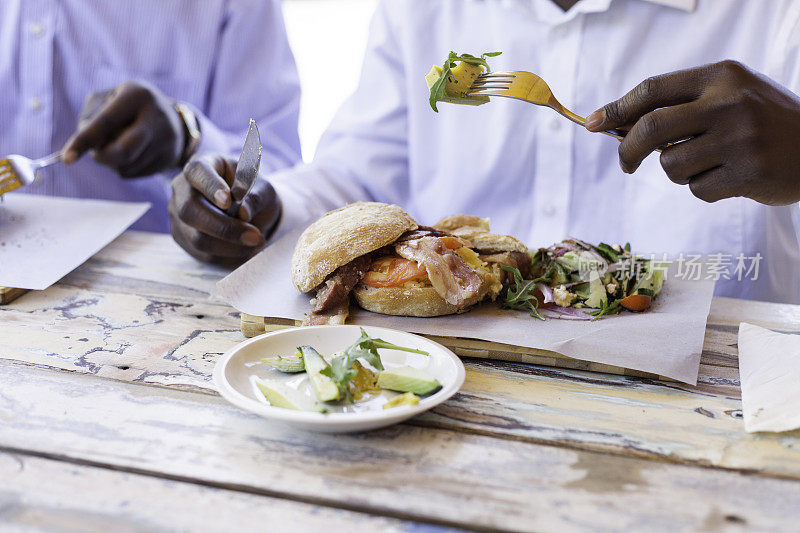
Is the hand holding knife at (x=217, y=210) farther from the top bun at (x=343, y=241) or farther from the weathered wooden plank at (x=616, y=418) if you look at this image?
the weathered wooden plank at (x=616, y=418)

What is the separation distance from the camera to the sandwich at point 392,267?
5.41ft

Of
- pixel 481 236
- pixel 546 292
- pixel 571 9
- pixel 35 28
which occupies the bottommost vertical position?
pixel 546 292

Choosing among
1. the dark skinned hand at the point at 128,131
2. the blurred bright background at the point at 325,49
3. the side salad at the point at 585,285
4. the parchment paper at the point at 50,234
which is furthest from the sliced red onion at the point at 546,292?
the blurred bright background at the point at 325,49

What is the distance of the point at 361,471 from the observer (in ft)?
3.51

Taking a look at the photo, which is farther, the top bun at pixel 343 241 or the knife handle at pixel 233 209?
the knife handle at pixel 233 209

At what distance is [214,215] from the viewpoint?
199cm

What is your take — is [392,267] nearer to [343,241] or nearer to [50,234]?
[343,241]

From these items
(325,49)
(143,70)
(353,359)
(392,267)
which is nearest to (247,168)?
(392,267)

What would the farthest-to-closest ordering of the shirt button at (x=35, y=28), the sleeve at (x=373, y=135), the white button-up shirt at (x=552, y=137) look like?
1. the shirt button at (x=35, y=28)
2. the sleeve at (x=373, y=135)
3. the white button-up shirt at (x=552, y=137)

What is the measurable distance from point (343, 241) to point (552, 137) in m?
Answer: 1.16

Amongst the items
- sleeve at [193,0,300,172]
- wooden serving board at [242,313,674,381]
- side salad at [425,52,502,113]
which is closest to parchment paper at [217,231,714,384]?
wooden serving board at [242,313,674,381]

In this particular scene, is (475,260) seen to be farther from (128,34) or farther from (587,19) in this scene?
(128,34)

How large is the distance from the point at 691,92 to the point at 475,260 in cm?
66

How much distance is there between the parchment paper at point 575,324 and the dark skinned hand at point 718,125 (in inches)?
13.3
